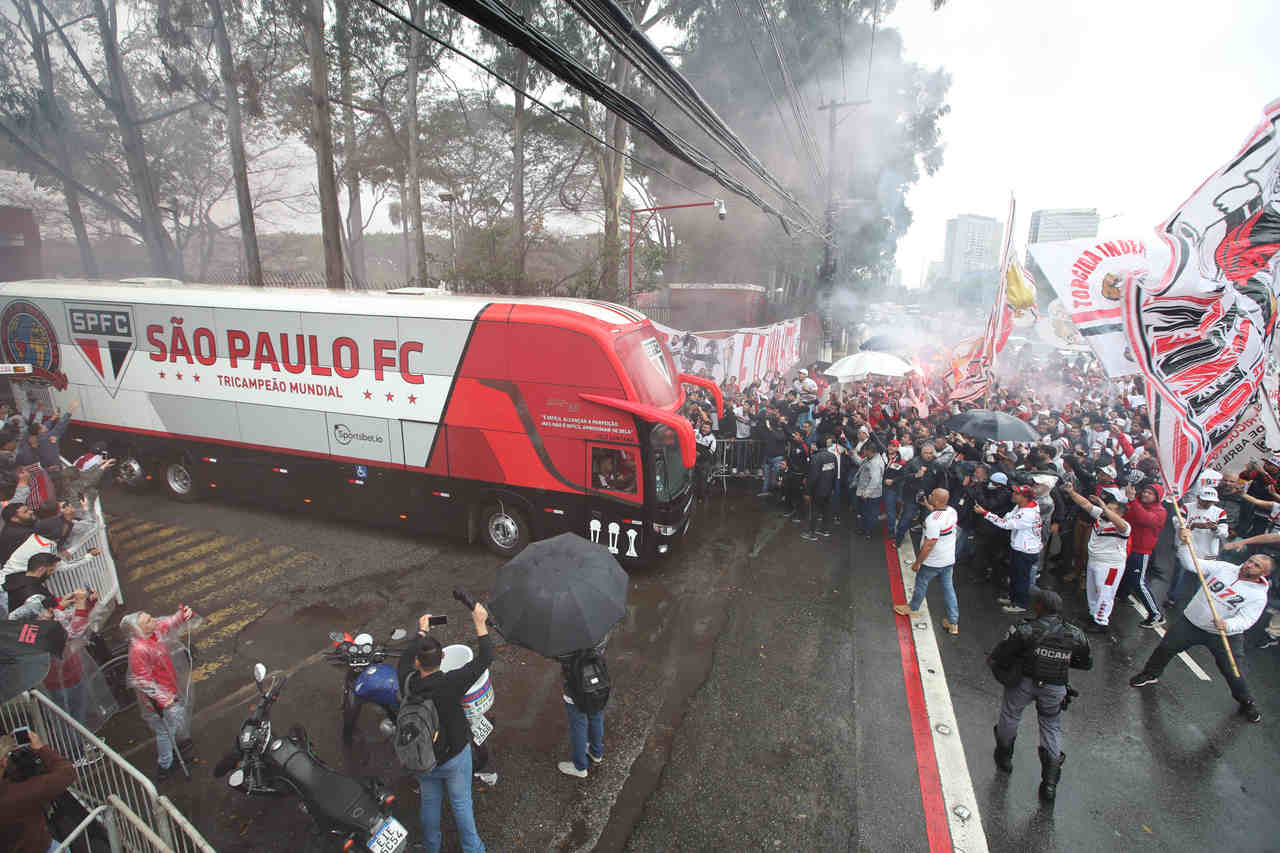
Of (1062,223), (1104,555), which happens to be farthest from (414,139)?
(1062,223)

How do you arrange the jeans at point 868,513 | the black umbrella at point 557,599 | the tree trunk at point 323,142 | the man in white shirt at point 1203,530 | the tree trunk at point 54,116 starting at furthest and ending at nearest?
the tree trunk at point 54,116
the tree trunk at point 323,142
the jeans at point 868,513
the man in white shirt at point 1203,530
the black umbrella at point 557,599

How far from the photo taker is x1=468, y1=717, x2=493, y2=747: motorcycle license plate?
4.21 metres

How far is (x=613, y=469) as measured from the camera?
297 inches

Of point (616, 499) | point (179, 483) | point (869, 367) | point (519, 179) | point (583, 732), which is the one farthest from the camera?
point (519, 179)

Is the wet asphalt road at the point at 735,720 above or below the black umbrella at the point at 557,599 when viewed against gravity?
below

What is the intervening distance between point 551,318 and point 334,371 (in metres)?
3.39

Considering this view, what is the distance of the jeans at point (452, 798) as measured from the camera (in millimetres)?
3598

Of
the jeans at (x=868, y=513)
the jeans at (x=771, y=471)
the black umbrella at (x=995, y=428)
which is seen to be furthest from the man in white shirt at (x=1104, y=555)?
the jeans at (x=771, y=471)

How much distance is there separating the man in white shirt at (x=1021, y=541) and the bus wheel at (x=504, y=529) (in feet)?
19.3

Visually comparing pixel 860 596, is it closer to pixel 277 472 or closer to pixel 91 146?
pixel 277 472

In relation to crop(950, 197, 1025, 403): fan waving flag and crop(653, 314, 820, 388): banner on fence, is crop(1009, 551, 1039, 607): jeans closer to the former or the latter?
crop(950, 197, 1025, 403): fan waving flag

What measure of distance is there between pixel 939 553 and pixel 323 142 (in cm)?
1519

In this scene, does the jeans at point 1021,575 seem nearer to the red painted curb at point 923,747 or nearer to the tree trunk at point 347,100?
the red painted curb at point 923,747

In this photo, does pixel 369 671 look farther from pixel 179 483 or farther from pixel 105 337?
pixel 105 337
